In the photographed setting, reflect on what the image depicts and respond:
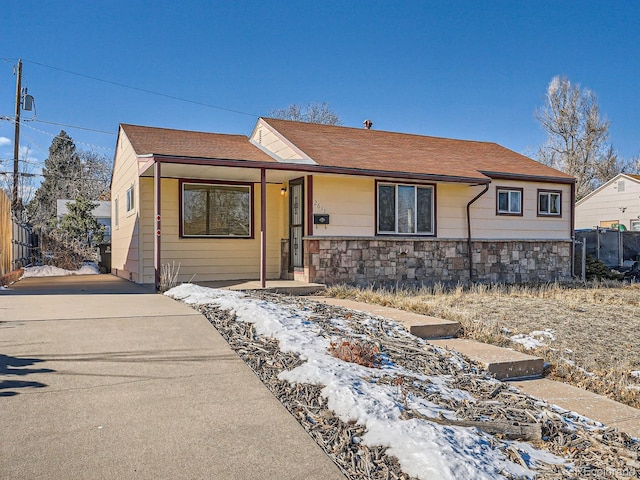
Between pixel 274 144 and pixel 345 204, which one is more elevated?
pixel 274 144

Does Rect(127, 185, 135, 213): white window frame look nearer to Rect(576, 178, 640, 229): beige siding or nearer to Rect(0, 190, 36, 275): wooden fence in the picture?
Rect(0, 190, 36, 275): wooden fence

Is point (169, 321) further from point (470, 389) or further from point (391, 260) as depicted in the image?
point (391, 260)

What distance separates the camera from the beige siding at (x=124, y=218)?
11367 mm

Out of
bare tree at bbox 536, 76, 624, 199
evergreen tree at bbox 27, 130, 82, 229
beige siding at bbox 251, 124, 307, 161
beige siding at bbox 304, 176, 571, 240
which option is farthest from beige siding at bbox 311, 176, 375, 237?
evergreen tree at bbox 27, 130, 82, 229

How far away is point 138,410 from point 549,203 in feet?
43.7

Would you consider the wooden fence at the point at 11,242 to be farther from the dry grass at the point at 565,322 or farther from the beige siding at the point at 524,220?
the beige siding at the point at 524,220

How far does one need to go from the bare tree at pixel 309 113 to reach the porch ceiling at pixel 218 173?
20.8 meters

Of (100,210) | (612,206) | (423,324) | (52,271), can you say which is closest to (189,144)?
(423,324)

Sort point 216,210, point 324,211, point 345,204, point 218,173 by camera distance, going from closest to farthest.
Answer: point 218,173
point 324,211
point 345,204
point 216,210

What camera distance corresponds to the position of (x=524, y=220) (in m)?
13.6

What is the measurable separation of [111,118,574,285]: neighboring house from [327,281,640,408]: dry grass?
4.15ft

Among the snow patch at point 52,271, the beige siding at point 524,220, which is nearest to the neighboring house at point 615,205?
the beige siding at point 524,220

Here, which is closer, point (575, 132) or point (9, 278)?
point (9, 278)

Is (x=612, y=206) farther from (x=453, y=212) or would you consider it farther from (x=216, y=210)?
(x=216, y=210)
